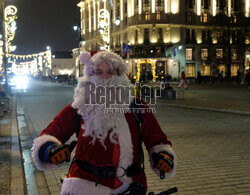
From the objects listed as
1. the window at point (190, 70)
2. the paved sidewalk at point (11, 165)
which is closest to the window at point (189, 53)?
the window at point (190, 70)

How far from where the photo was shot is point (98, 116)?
2531 millimetres

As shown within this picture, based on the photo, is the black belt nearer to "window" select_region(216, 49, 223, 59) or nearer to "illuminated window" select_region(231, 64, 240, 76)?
"window" select_region(216, 49, 223, 59)

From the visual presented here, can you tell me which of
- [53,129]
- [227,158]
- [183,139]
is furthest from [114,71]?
[183,139]

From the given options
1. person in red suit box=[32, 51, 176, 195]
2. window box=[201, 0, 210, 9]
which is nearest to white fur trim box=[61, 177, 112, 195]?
person in red suit box=[32, 51, 176, 195]

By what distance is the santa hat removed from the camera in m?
2.64

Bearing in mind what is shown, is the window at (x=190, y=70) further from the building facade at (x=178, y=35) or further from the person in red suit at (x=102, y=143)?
the person in red suit at (x=102, y=143)

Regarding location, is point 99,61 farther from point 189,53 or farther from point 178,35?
point 189,53

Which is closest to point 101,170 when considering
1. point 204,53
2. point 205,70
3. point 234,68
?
point 205,70

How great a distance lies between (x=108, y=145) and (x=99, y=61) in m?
0.67

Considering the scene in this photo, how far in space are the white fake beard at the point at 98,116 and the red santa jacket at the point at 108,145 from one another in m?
0.05

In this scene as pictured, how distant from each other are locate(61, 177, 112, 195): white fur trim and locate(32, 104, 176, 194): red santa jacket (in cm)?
2

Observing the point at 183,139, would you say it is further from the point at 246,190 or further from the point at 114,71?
the point at 114,71

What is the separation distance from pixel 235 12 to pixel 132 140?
61686mm

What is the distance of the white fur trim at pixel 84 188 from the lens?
237 cm
